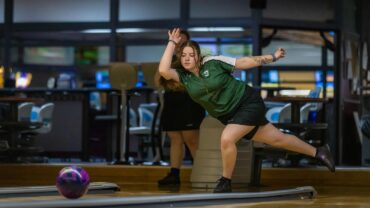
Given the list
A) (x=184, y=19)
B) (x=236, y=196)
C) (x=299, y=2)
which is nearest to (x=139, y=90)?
(x=184, y=19)

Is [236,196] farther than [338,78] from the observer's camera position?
No

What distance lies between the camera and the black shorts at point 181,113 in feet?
28.6

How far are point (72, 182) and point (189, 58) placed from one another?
1612 millimetres

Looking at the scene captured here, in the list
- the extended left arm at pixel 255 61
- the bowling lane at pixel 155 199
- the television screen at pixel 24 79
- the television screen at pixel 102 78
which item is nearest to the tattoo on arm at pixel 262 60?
the extended left arm at pixel 255 61

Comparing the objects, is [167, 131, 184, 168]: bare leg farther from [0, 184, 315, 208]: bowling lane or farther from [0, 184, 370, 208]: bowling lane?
[0, 184, 315, 208]: bowling lane

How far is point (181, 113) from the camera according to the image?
28.6ft

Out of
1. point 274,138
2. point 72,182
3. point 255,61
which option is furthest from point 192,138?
point 72,182

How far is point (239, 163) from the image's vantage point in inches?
343

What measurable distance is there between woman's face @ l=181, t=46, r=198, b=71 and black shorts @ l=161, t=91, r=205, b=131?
1427mm

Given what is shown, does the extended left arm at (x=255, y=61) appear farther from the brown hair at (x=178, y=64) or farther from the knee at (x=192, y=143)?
Answer: the knee at (x=192, y=143)

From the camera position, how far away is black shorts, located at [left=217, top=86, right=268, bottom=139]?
7281mm

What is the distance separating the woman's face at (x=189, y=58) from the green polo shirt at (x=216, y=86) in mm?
74

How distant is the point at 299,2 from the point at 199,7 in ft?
4.83

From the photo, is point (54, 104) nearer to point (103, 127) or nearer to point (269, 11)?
point (103, 127)
